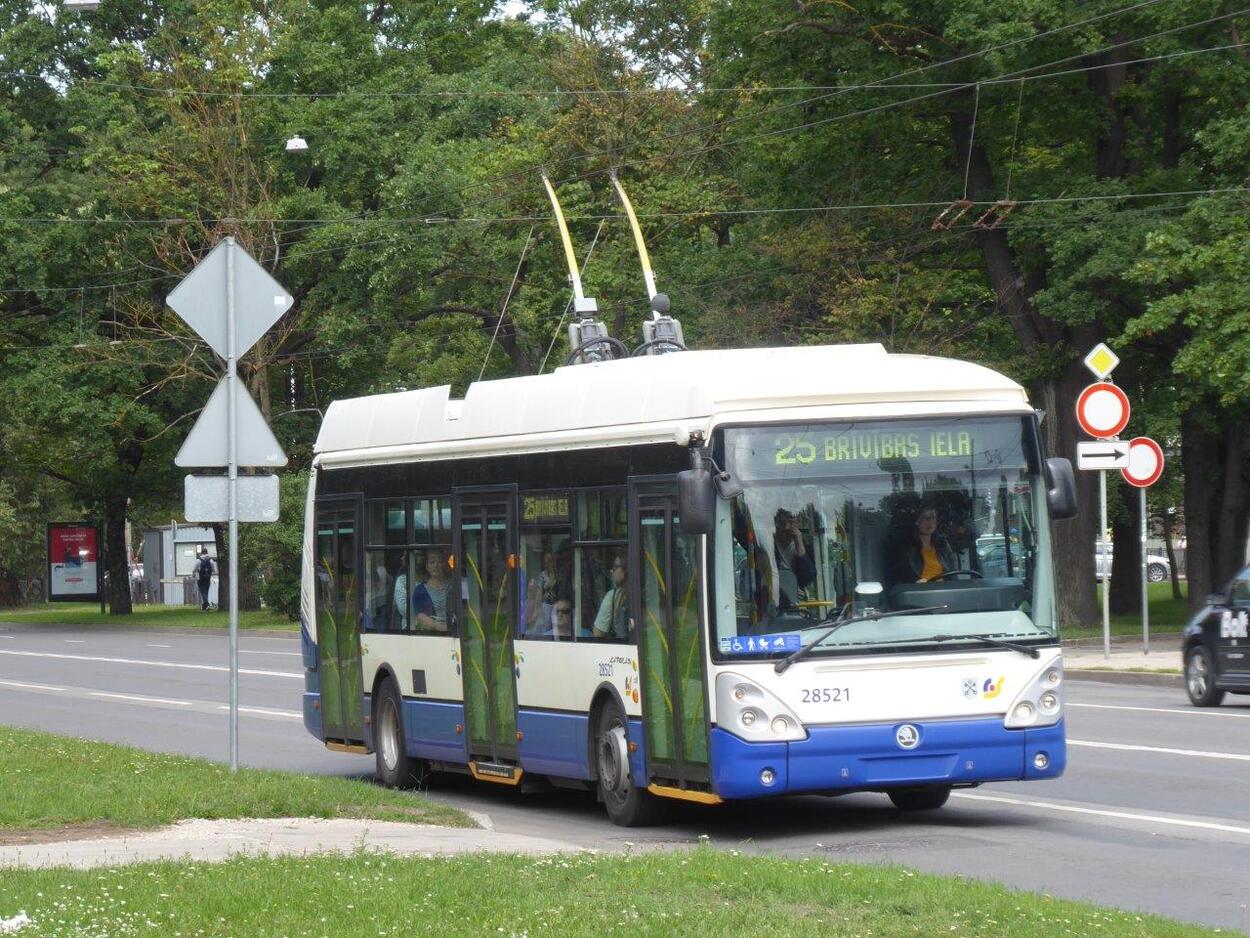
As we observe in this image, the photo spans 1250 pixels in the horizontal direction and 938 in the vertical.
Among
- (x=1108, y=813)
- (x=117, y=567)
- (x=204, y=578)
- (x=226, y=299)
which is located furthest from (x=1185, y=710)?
(x=204, y=578)

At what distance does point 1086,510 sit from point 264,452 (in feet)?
77.9

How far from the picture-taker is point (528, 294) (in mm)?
44812

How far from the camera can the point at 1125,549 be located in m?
43.9

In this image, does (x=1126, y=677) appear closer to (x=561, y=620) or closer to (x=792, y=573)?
(x=561, y=620)

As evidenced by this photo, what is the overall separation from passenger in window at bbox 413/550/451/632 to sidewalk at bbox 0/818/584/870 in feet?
10.1

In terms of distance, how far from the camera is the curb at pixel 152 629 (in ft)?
153

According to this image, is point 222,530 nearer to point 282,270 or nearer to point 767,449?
point 282,270

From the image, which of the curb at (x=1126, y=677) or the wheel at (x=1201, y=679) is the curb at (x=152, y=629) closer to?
the curb at (x=1126, y=677)

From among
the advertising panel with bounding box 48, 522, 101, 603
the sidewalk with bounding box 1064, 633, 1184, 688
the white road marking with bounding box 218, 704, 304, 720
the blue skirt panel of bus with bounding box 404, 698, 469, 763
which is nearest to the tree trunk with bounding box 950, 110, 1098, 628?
the sidewalk with bounding box 1064, 633, 1184, 688

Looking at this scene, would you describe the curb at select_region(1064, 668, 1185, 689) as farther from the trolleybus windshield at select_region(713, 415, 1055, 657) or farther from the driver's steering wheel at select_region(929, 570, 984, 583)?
the driver's steering wheel at select_region(929, 570, 984, 583)

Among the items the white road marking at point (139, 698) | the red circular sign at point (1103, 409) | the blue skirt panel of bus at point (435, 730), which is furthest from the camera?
the red circular sign at point (1103, 409)

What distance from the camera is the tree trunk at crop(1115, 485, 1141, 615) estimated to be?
4197 centimetres

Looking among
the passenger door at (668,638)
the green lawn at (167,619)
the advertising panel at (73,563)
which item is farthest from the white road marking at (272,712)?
the advertising panel at (73,563)

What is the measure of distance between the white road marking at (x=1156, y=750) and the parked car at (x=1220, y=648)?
14.5ft
